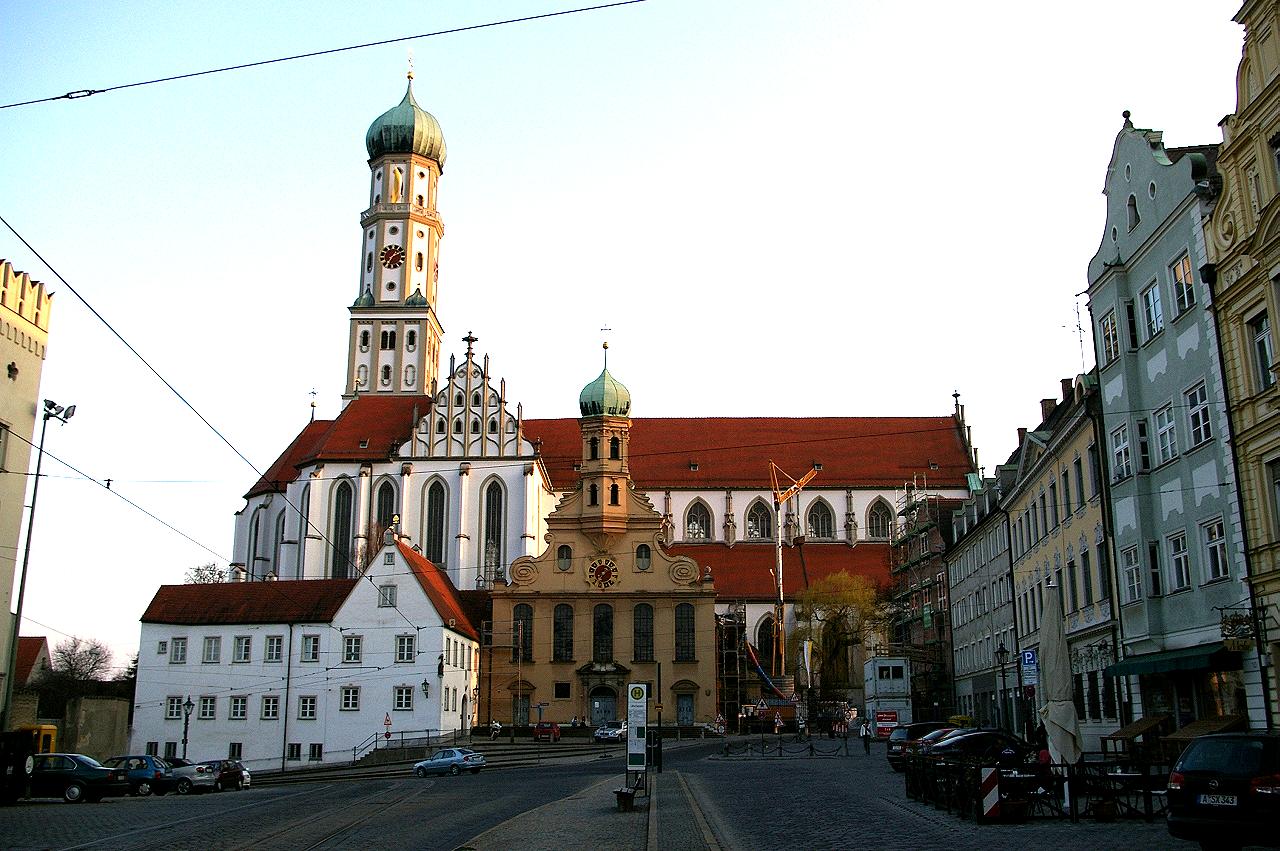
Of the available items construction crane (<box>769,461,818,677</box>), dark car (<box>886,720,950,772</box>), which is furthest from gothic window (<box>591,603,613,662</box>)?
dark car (<box>886,720,950,772</box>)

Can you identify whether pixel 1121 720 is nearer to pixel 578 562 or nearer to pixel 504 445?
pixel 578 562

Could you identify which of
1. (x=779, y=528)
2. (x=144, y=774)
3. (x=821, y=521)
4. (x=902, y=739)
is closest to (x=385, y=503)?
(x=779, y=528)

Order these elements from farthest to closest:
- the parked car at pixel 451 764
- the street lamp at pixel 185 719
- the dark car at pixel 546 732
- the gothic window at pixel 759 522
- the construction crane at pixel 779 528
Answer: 1. the gothic window at pixel 759 522
2. the construction crane at pixel 779 528
3. the dark car at pixel 546 732
4. the street lamp at pixel 185 719
5. the parked car at pixel 451 764

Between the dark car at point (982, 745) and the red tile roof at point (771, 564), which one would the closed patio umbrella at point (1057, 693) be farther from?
the red tile roof at point (771, 564)

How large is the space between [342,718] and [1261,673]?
140ft

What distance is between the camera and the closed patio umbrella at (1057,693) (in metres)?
20.3

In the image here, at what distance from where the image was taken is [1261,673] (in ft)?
76.4

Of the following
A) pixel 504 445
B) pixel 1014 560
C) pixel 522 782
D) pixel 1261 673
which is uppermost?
pixel 504 445

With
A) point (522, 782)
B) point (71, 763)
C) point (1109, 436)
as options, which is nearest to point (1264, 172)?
point (1109, 436)

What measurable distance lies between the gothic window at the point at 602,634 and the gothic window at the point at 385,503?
1785 cm

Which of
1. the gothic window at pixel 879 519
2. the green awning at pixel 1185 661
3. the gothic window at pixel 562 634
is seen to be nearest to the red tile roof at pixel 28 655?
the gothic window at pixel 562 634

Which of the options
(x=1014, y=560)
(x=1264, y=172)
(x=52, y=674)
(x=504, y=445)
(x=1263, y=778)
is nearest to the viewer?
(x=1263, y=778)

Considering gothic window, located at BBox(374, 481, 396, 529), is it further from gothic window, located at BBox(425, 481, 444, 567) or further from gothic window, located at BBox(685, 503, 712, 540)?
gothic window, located at BBox(685, 503, 712, 540)

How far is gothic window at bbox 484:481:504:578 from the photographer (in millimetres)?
79312
